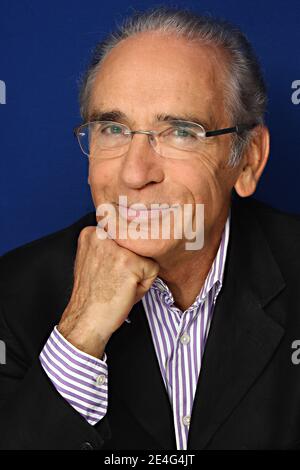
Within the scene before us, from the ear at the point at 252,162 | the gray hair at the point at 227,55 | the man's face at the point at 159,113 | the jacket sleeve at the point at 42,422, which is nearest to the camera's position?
the jacket sleeve at the point at 42,422

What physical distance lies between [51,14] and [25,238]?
760 mm

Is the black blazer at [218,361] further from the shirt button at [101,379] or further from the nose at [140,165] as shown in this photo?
the nose at [140,165]

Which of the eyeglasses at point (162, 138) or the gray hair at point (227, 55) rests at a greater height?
the gray hair at point (227, 55)

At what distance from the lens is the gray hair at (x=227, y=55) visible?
2.03 m

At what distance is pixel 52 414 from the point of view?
1800 millimetres

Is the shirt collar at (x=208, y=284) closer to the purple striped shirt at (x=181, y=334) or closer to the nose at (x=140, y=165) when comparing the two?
the purple striped shirt at (x=181, y=334)

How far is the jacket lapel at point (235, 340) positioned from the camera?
199 centimetres

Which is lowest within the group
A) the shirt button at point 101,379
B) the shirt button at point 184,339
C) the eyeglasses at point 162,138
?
the shirt button at point 101,379

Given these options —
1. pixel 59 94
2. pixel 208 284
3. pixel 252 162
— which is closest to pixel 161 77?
pixel 252 162

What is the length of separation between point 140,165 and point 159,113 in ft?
0.45

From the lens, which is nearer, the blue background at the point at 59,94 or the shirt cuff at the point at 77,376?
the shirt cuff at the point at 77,376

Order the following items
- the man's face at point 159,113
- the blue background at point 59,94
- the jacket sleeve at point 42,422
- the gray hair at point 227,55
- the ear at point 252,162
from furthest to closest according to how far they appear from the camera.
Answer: the blue background at point 59,94
the ear at point 252,162
the gray hair at point 227,55
the man's face at point 159,113
the jacket sleeve at point 42,422

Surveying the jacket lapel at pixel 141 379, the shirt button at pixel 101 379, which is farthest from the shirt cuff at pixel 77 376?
the jacket lapel at pixel 141 379

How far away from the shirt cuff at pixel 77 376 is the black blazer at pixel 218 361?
0.11 feet
